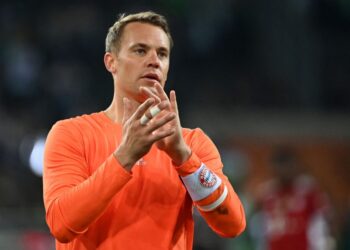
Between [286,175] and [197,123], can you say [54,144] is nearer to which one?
[286,175]

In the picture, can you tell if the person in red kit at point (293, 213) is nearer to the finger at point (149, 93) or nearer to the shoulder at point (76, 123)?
the shoulder at point (76, 123)

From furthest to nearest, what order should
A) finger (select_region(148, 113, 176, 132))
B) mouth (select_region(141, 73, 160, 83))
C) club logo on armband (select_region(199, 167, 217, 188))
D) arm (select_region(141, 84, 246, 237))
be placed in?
1. mouth (select_region(141, 73, 160, 83))
2. club logo on armband (select_region(199, 167, 217, 188))
3. arm (select_region(141, 84, 246, 237))
4. finger (select_region(148, 113, 176, 132))

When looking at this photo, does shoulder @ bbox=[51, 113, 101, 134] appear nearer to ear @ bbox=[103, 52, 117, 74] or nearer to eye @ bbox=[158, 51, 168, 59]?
ear @ bbox=[103, 52, 117, 74]

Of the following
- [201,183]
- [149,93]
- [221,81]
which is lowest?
[221,81]

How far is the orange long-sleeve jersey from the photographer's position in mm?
3479

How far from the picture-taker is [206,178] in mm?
3537

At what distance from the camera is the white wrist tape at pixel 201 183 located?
11.5ft

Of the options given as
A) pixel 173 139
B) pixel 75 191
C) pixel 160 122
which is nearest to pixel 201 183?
pixel 173 139

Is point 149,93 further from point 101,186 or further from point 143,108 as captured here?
point 101,186

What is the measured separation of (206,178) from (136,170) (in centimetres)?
30

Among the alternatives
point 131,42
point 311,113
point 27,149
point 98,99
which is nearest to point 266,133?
point 311,113

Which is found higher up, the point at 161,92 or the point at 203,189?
the point at 161,92

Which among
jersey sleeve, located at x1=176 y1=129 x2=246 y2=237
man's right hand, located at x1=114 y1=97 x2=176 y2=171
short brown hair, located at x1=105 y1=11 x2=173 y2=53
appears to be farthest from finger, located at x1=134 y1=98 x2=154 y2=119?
short brown hair, located at x1=105 y1=11 x2=173 y2=53

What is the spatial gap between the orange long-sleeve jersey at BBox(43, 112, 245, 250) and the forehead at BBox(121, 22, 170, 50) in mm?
384
